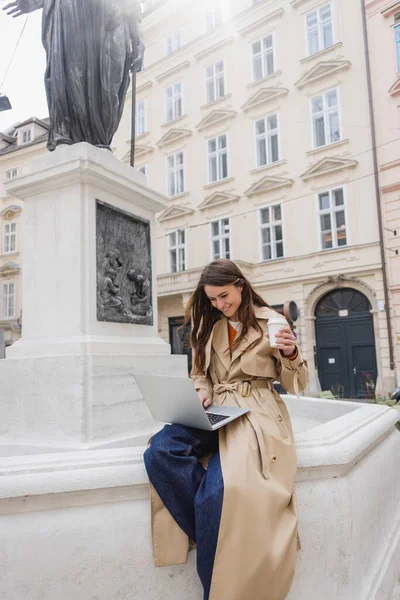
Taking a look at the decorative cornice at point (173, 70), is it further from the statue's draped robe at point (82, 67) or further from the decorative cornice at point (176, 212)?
the statue's draped robe at point (82, 67)

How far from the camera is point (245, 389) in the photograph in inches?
74.0

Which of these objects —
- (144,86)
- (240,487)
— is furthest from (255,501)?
(144,86)

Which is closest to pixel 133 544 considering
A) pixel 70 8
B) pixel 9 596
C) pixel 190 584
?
pixel 190 584

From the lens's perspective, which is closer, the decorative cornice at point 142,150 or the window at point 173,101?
the window at point 173,101

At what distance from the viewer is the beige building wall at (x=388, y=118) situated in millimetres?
13164

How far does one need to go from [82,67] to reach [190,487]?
10.6ft

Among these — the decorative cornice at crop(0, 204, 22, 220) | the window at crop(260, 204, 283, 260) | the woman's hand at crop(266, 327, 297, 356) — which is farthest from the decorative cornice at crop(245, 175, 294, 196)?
the woman's hand at crop(266, 327, 297, 356)

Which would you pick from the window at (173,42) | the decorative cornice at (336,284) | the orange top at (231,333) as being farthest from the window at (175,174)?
the orange top at (231,333)

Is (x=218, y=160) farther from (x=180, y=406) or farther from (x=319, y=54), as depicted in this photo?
(x=180, y=406)

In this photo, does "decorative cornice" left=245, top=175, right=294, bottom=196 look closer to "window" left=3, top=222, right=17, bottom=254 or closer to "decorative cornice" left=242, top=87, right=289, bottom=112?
"decorative cornice" left=242, top=87, right=289, bottom=112

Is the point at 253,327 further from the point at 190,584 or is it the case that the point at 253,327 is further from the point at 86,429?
the point at 86,429

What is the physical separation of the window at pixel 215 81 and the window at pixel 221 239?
5.14 metres

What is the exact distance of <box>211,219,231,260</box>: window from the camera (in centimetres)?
1678

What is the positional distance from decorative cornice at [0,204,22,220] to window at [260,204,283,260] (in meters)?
14.0
